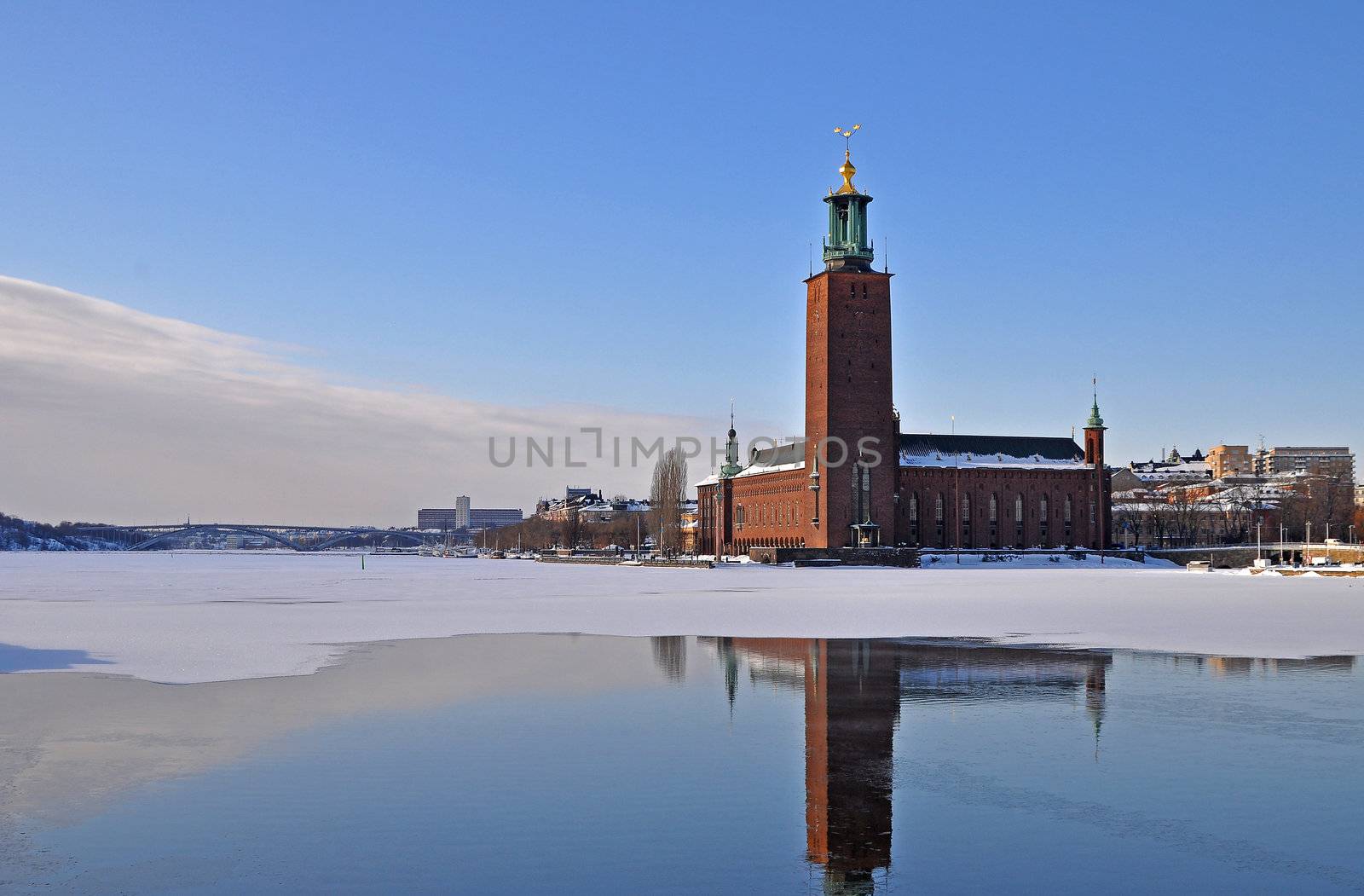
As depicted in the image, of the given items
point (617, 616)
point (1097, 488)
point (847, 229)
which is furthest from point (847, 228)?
point (617, 616)

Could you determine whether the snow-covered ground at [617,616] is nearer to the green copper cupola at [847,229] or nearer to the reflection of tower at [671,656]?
the reflection of tower at [671,656]

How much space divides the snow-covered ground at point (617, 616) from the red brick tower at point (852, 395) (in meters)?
43.9

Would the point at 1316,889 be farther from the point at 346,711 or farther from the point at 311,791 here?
the point at 346,711

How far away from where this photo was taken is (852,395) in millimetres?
106062

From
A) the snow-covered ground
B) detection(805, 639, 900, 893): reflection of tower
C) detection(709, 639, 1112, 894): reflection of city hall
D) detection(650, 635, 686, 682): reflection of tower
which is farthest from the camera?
the snow-covered ground

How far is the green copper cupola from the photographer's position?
10738 centimetres

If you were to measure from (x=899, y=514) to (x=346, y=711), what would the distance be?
99.4 meters

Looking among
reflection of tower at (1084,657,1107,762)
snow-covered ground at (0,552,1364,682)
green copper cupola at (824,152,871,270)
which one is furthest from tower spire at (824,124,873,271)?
reflection of tower at (1084,657,1107,762)

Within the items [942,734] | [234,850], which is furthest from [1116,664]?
[234,850]

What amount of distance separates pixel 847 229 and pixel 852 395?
14.3 m

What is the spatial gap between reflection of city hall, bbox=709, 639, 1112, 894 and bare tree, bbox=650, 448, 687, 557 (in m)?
94.8

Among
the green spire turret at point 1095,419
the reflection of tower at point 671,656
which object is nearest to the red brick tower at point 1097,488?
the green spire turret at point 1095,419

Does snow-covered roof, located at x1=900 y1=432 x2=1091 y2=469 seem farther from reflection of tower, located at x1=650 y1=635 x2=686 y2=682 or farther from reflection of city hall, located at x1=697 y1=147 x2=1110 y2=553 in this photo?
reflection of tower, located at x1=650 y1=635 x2=686 y2=682

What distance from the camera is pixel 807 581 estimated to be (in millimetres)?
65188
